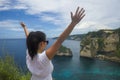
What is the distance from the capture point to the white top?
208 cm

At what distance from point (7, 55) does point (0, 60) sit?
446 mm

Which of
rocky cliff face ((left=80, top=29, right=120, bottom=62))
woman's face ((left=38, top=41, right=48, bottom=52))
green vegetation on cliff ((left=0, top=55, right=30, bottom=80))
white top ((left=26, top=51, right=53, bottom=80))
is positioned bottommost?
rocky cliff face ((left=80, top=29, right=120, bottom=62))

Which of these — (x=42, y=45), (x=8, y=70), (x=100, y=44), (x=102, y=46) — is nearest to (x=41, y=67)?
(x=42, y=45)

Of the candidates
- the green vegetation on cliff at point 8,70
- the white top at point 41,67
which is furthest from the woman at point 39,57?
the green vegetation on cliff at point 8,70

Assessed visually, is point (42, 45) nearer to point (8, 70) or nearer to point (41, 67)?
point (41, 67)

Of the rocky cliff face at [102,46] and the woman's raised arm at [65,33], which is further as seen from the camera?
the rocky cliff face at [102,46]

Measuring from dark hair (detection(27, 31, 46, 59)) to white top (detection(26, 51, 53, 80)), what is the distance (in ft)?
0.19

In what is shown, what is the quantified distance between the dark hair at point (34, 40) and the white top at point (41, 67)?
0.06 m

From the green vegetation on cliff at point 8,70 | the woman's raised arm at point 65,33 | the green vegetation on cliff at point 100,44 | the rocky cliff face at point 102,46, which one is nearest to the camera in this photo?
the woman's raised arm at point 65,33

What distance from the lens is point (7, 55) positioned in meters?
6.43

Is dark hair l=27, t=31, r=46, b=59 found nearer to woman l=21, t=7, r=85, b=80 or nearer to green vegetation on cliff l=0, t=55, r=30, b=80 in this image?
woman l=21, t=7, r=85, b=80

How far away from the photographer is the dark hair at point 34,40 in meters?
2.12

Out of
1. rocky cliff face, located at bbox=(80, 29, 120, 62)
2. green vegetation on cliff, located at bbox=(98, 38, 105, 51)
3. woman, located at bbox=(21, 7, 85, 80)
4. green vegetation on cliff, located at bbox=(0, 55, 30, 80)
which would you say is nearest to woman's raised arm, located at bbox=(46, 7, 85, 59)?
woman, located at bbox=(21, 7, 85, 80)

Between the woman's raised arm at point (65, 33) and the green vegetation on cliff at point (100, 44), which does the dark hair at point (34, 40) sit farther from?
the green vegetation on cliff at point (100, 44)
